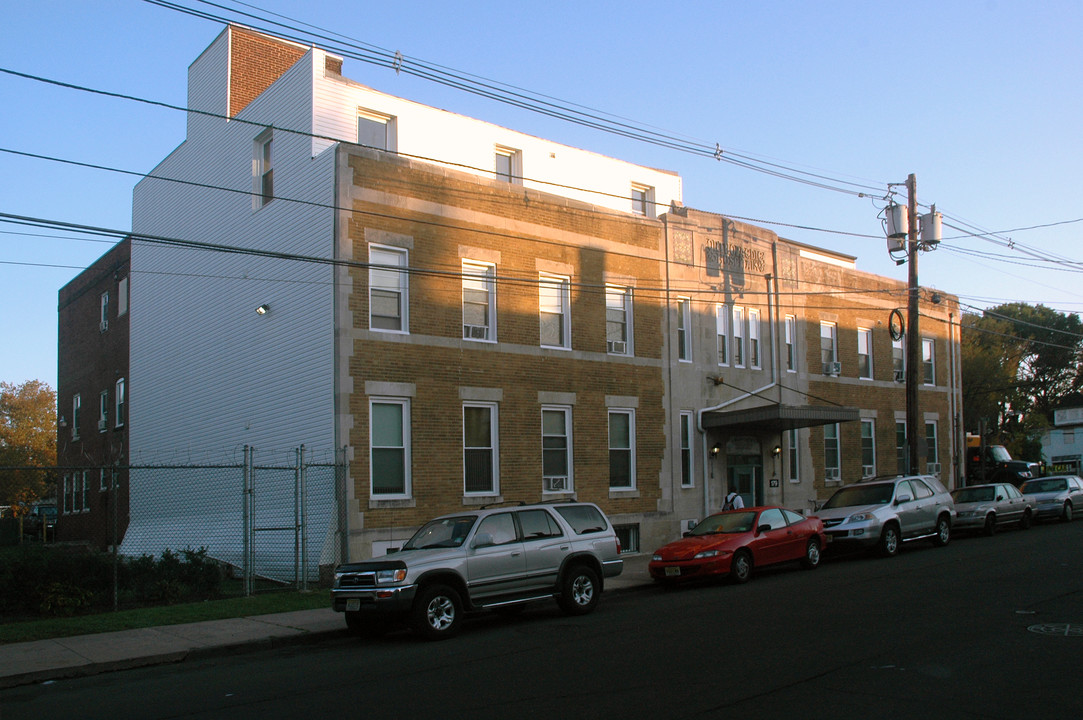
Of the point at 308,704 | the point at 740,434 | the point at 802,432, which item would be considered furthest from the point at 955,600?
the point at 802,432

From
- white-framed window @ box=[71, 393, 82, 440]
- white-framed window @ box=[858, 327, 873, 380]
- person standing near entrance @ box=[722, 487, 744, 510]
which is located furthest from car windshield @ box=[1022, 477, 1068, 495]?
white-framed window @ box=[71, 393, 82, 440]

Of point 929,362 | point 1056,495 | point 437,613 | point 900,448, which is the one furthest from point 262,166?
point 929,362

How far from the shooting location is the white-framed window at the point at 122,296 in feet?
101

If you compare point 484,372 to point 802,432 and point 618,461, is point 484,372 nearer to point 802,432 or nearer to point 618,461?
point 618,461

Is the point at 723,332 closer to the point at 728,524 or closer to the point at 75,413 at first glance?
the point at 728,524

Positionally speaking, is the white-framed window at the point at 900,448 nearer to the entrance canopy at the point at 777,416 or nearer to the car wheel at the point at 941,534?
the entrance canopy at the point at 777,416

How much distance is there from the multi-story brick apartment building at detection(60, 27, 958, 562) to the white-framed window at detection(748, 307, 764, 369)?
0.10 m

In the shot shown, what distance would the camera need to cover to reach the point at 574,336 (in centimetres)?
2253

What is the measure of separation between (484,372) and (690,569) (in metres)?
6.76

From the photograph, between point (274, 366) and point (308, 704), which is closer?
point (308, 704)

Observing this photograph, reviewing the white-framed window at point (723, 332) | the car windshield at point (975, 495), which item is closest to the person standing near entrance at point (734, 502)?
the white-framed window at point (723, 332)

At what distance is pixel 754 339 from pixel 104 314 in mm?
22505

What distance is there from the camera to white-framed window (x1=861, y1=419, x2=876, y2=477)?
3177cm

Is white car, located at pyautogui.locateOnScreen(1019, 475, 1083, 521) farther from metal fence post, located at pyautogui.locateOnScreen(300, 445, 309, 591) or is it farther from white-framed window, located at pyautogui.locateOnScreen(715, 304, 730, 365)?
metal fence post, located at pyautogui.locateOnScreen(300, 445, 309, 591)
